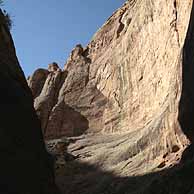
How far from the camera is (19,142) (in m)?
19.2

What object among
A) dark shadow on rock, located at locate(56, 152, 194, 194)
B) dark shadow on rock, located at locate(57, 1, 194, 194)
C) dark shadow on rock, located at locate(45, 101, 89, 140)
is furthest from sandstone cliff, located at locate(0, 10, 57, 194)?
dark shadow on rock, located at locate(45, 101, 89, 140)

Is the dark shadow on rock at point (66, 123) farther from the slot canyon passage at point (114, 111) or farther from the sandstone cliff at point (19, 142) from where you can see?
the sandstone cliff at point (19, 142)

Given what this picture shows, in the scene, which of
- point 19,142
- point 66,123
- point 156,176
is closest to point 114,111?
point 66,123

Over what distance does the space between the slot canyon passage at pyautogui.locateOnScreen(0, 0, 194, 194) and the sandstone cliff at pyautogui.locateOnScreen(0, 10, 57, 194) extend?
1.8 inches

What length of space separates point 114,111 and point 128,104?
6.37 feet

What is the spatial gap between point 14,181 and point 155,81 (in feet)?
74.0

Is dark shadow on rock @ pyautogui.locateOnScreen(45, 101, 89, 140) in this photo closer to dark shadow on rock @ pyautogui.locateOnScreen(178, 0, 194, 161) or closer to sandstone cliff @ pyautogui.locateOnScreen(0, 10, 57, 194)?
dark shadow on rock @ pyautogui.locateOnScreen(178, 0, 194, 161)

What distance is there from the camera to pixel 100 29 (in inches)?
2142

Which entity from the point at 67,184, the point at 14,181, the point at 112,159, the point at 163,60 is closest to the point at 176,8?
the point at 163,60

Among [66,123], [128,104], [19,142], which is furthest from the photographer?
[66,123]

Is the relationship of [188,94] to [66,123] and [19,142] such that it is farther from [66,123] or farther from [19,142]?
[66,123]

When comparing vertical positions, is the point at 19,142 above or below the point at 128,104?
below

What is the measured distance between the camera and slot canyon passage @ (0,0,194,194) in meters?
20.2

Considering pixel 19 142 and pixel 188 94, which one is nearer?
pixel 19 142
